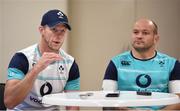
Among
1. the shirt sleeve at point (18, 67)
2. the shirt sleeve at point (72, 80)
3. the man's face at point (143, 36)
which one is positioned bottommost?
the shirt sleeve at point (72, 80)

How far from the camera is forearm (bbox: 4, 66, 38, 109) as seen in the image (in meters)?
1.81

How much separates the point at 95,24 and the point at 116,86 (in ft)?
3.85

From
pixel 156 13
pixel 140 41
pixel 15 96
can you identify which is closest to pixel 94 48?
pixel 156 13

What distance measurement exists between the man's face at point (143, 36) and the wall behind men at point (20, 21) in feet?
3.29

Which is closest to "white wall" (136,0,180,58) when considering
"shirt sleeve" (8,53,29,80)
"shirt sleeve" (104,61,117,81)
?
"shirt sleeve" (104,61,117,81)

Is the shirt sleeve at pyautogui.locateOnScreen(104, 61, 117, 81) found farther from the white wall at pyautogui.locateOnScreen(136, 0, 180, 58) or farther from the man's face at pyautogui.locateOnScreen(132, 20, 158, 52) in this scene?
the white wall at pyautogui.locateOnScreen(136, 0, 180, 58)

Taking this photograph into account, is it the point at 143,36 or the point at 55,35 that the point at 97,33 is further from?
the point at 55,35

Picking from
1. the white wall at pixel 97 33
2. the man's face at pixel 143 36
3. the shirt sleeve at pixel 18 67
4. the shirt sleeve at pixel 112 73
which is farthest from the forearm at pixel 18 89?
the white wall at pixel 97 33

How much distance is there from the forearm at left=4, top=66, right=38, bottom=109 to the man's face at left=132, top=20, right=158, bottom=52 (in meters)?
0.90

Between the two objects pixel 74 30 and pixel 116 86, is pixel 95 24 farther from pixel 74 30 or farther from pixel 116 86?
pixel 116 86

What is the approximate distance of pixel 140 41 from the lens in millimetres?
2365

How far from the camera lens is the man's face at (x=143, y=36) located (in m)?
2.36

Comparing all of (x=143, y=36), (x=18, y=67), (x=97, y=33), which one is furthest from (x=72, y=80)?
(x=97, y=33)

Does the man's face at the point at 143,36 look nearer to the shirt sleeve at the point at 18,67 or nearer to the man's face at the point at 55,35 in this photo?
the man's face at the point at 55,35
